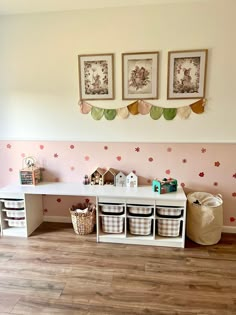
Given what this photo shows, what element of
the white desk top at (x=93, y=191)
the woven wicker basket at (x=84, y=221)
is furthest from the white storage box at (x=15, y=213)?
the woven wicker basket at (x=84, y=221)

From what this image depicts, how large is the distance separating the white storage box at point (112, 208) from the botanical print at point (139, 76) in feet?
3.99

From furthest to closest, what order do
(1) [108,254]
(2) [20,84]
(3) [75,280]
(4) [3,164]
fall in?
(4) [3,164] → (2) [20,84] → (1) [108,254] → (3) [75,280]

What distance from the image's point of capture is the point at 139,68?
246 centimetres

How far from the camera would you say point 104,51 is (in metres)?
2.49

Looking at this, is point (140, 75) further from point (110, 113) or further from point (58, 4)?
point (58, 4)

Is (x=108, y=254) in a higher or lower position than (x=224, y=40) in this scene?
lower

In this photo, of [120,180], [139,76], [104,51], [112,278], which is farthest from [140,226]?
[104,51]

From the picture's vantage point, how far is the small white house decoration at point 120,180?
2586mm

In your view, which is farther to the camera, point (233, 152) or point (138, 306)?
point (233, 152)

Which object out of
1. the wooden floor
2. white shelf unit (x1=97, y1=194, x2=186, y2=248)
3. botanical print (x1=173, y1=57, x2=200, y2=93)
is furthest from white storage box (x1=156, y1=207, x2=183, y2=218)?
botanical print (x1=173, y1=57, x2=200, y2=93)

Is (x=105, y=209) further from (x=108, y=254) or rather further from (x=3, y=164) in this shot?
(x=3, y=164)

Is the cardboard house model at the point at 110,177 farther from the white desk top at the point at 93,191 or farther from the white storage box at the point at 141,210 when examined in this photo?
the white storage box at the point at 141,210

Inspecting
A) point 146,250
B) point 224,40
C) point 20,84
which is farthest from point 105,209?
point 224,40

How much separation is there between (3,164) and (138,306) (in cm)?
222
